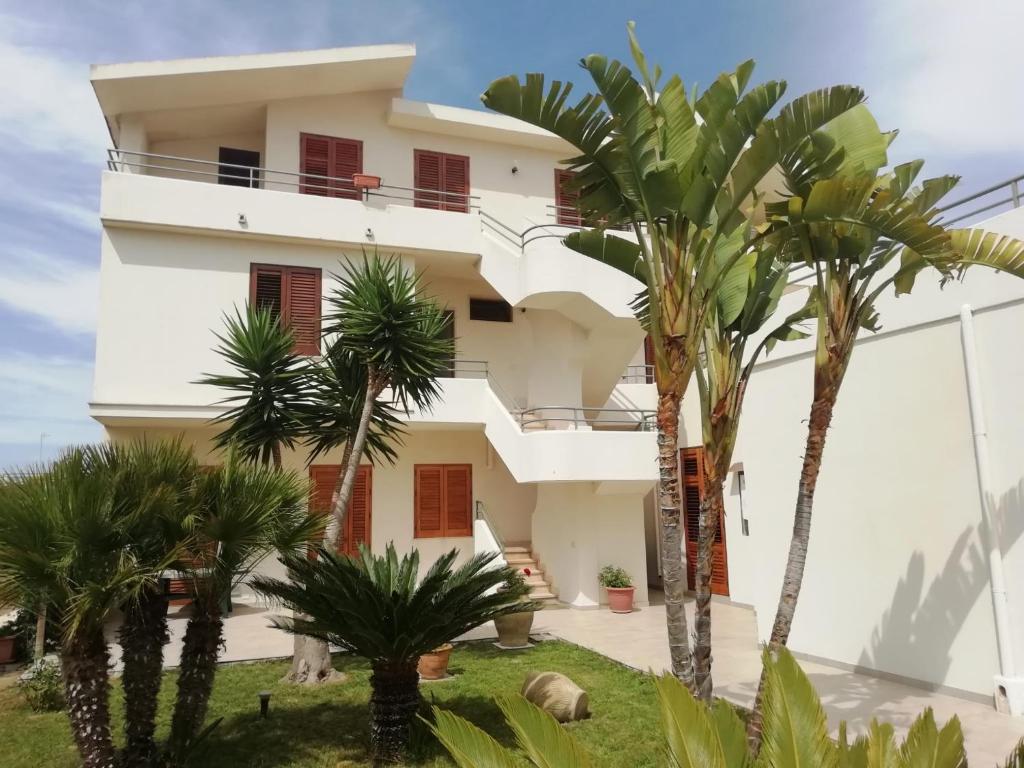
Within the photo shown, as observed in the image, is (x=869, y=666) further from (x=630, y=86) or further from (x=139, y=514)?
(x=139, y=514)

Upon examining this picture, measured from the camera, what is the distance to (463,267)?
16.7 m

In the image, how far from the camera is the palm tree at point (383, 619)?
6.40 metres

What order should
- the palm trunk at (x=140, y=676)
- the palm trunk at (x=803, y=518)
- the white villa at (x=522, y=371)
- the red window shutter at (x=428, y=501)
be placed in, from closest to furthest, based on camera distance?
1. the palm trunk at (x=140, y=676)
2. the palm trunk at (x=803, y=518)
3. the white villa at (x=522, y=371)
4. the red window shutter at (x=428, y=501)

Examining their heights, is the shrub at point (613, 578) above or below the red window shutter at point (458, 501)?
below

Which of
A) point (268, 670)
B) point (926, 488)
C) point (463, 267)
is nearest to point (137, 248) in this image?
point (463, 267)

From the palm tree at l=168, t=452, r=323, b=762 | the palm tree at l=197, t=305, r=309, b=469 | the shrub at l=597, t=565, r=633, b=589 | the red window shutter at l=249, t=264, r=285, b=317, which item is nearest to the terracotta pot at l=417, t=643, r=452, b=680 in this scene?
the palm tree at l=168, t=452, r=323, b=762

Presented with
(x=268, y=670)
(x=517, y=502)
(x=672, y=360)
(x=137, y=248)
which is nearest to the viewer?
(x=672, y=360)

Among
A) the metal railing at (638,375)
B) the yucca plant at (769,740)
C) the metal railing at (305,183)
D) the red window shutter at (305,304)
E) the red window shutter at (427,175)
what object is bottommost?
the yucca plant at (769,740)

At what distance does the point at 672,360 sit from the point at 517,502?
39.9ft

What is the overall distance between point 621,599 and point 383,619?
8529 mm

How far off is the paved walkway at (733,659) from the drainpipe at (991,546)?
248mm

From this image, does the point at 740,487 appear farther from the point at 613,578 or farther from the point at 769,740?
the point at 769,740

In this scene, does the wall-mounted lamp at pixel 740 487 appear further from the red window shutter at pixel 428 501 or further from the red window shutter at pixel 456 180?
the red window shutter at pixel 456 180

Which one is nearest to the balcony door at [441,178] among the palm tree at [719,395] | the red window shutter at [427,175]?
the red window shutter at [427,175]
